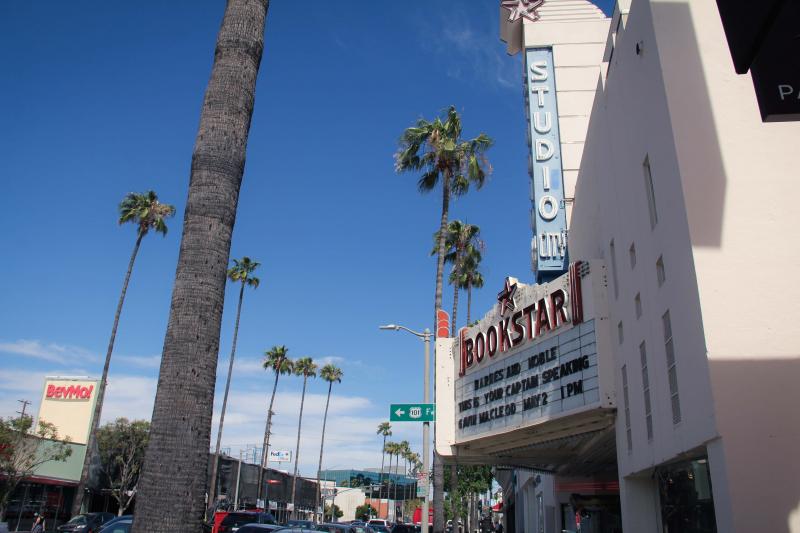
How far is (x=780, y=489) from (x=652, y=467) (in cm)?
433

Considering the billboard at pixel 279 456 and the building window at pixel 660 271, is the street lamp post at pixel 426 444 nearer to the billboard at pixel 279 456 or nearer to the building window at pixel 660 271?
the building window at pixel 660 271

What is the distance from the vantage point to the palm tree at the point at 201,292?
6.28m

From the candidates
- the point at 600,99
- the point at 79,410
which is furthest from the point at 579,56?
the point at 79,410

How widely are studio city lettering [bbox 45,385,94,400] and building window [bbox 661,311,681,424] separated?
52.4 m

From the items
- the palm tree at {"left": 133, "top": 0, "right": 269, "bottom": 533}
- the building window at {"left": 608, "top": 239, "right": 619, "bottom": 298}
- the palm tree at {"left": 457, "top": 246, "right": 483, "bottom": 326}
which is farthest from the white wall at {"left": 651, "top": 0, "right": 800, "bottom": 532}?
the palm tree at {"left": 457, "top": 246, "right": 483, "bottom": 326}

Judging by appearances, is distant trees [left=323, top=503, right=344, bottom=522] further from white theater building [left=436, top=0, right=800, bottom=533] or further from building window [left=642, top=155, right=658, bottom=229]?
building window [left=642, top=155, right=658, bottom=229]

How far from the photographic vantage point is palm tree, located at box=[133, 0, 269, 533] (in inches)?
247

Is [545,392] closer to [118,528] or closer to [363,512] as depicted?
[118,528]

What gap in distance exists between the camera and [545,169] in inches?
1219

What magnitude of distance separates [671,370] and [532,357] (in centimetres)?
758

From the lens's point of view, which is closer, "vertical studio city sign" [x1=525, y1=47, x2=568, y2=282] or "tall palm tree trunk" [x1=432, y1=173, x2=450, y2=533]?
"tall palm tree trunk" [x1=432, y1=173, x2=450, y2=533]

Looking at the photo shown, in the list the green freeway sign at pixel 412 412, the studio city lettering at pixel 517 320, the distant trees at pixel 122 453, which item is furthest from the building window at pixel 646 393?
the distant trees at pixel 122 453

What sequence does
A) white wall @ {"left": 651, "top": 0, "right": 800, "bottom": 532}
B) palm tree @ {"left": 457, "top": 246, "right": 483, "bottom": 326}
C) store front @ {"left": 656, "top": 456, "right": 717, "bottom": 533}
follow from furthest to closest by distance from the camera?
palm tree @ {"left": 457, "top": 246, "right": 483, "bottom": 326} < store front @ {"left": 656, "top": 456, "right": 717, "bottom": 533} < white wall @ {"left": 651, "top": 0, "right": 800, "bottom": 532}

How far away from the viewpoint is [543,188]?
30422 mm
